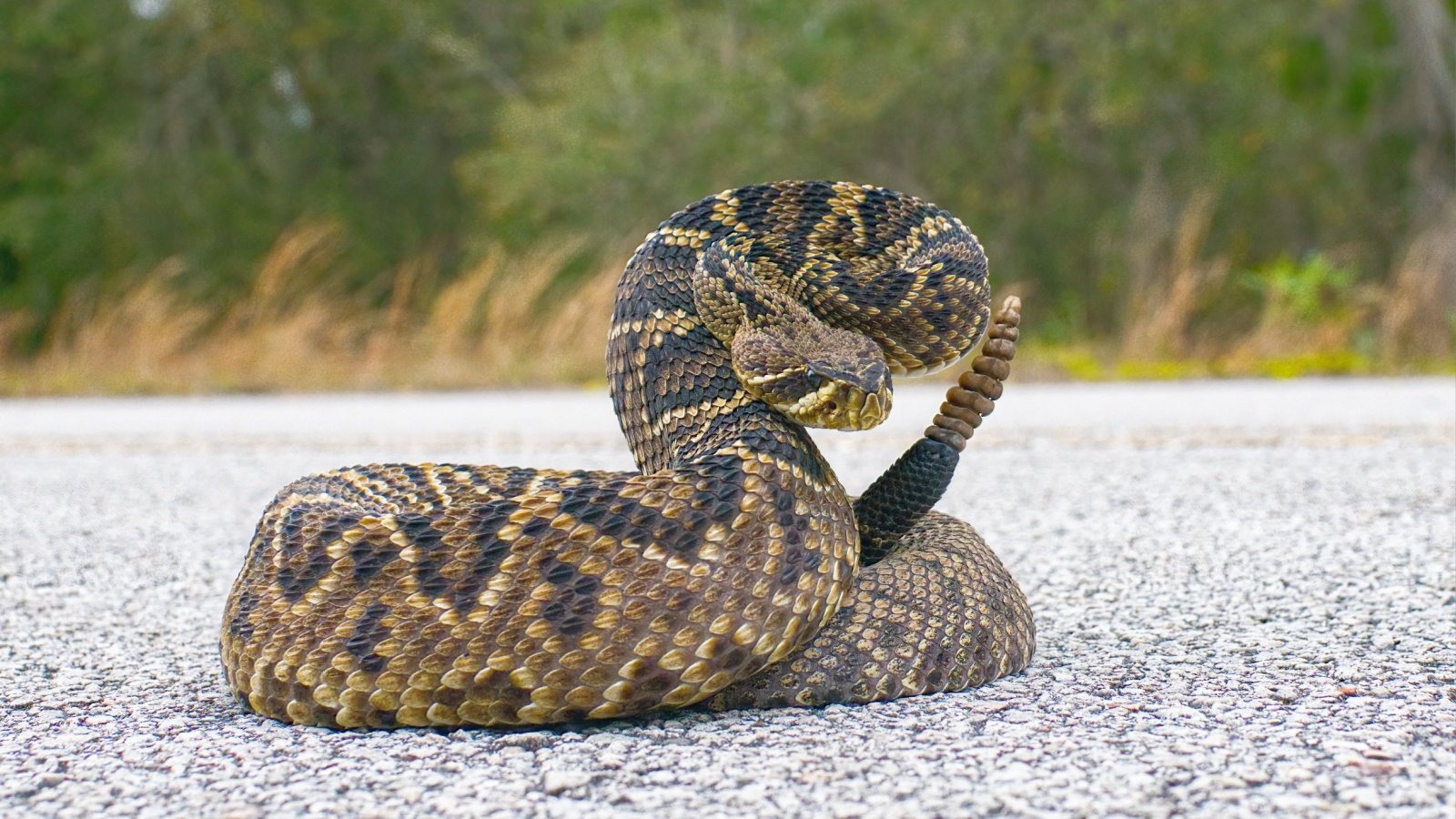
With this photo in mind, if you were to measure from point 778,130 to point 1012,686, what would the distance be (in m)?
19.8

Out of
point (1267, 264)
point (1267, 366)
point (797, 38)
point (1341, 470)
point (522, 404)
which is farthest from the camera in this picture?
point (797, 38)

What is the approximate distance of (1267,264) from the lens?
2077cm

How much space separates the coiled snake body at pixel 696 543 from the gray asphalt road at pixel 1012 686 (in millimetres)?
95

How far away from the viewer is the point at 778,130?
877 inches

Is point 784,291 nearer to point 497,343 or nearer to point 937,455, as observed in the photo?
point 937,455

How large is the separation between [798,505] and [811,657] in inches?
12.5

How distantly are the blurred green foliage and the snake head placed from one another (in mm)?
15279

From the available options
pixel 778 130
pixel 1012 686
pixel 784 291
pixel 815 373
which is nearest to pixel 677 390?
pixel 784 291

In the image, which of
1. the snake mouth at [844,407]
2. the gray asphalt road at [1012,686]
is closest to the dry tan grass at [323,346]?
the gray asphalt road at [1012,686]

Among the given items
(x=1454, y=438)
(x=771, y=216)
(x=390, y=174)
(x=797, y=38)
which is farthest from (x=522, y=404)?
(x=390, y=174)

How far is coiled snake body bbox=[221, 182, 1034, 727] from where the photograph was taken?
2.63m

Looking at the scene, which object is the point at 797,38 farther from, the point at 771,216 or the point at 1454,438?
the point at 771,216

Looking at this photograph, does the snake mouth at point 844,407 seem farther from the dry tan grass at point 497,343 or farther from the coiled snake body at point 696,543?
the dry tan grass at point 497,343

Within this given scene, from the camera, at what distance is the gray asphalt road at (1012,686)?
2.37m
